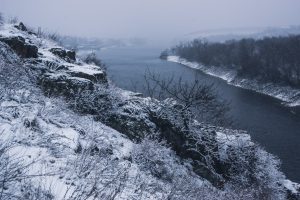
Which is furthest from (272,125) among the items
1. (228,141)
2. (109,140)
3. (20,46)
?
(109,140)

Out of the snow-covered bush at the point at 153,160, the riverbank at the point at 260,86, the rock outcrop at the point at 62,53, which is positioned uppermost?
the rock outcrop at the point at 62,53

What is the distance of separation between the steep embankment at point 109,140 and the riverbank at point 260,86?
40.6 metres

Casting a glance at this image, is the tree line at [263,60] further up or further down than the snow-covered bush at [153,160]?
further down

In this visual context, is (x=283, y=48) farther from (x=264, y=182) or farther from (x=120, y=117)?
(x=120, y=117)

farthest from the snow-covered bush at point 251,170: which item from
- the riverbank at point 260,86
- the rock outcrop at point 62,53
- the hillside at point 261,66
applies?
the hillside at point 261,66

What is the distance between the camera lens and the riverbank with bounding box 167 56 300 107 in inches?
2382

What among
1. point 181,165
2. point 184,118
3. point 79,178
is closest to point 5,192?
point 79,178

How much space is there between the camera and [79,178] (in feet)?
19.8

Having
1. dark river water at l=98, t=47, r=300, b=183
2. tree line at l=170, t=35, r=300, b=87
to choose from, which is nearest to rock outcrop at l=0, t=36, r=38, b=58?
dark river water at l=98, t=47, r=300, b=183

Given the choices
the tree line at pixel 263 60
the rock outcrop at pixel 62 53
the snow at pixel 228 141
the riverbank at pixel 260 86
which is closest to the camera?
the snow at pixel 228 141

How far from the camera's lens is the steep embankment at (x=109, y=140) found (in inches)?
284

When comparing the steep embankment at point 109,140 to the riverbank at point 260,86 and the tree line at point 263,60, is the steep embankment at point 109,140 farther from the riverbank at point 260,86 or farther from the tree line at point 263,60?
the tree line at point 263,60

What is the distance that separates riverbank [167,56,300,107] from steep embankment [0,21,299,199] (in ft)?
133

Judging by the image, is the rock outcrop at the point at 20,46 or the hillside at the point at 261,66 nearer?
the rock outcrop at the point at 20,46
